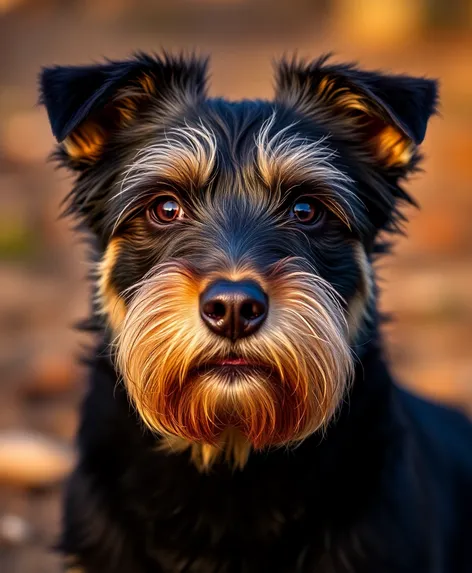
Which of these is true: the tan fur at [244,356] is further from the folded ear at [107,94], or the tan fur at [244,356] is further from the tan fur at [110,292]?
the folded ear at [107,94]

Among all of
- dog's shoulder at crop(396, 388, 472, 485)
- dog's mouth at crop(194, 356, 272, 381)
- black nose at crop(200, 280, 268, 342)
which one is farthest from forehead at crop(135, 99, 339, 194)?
dog's shoulder at crop(396, 388, 472, 485)

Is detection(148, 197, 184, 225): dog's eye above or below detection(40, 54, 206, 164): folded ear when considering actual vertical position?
below

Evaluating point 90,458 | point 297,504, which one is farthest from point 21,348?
point 297,504

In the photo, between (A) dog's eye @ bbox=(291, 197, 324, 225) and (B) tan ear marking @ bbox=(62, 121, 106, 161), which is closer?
(A) dog's eye @ bbox=(291, 197, 324, 225)

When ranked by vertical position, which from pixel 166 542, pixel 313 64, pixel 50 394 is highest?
pixel 313 64

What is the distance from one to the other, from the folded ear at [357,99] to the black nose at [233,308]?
3.48 ft

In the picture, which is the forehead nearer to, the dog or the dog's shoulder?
the dog

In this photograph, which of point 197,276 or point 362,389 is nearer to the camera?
point 197,276

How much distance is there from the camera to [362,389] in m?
4.16

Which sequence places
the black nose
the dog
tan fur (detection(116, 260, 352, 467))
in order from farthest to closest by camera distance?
the dog → tan fur (detection(116, 260, 352, 467)) → the black nose

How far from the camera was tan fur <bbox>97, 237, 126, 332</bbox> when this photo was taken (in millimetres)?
4031

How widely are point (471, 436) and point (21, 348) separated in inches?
156

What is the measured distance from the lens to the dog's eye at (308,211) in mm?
3979

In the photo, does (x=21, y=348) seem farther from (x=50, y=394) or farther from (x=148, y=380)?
(x=148, y=380)
